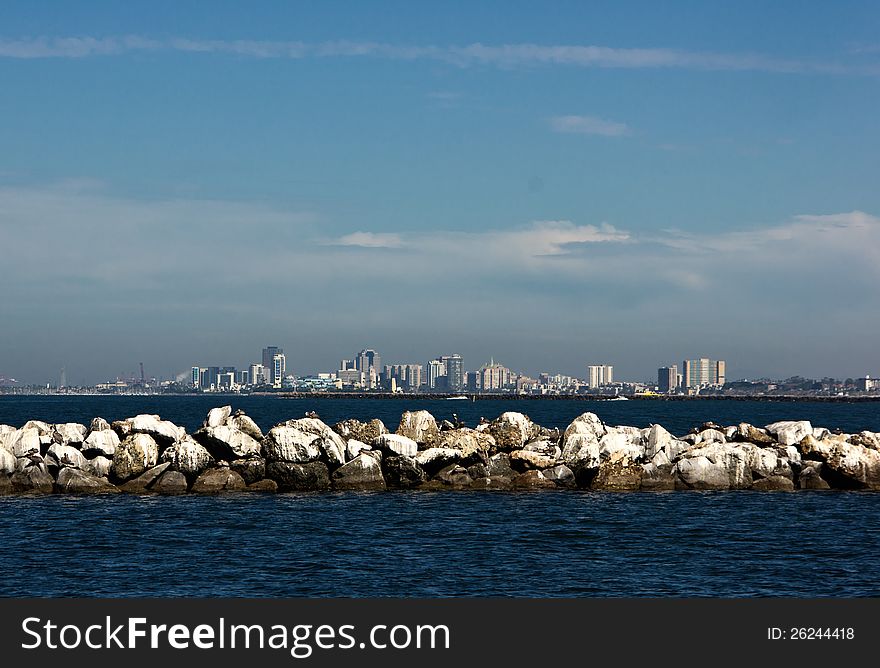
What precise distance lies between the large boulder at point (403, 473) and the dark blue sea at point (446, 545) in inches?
57.4

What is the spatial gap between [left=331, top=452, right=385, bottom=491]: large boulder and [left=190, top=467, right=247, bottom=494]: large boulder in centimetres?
338

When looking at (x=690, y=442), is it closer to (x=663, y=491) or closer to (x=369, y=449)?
(x=663, y=491)

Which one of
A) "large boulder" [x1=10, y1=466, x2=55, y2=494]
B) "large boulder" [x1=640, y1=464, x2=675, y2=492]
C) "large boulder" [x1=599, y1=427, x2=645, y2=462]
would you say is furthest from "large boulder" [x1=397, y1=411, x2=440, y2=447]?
"large boulder" [x1=10, y1=466, x2=55, y2=494]

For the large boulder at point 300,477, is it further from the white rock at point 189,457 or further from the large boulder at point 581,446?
the large boulder at point 581,446

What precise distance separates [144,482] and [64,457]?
3227mm

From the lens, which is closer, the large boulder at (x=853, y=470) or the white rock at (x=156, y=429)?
the large boulder at (x=853, y=470)

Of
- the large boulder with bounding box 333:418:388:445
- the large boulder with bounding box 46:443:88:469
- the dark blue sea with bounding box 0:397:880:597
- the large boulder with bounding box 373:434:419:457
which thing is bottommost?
the dark blue sea with bounding box 0:397:880:597

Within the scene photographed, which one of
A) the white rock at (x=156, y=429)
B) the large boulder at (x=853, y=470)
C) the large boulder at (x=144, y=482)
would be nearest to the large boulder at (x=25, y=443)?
the white rock at (x=156, y=429)

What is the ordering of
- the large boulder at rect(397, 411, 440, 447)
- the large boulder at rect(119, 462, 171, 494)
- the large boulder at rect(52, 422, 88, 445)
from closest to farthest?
1. the large boulder at rect(119, 462, 171, 494)
2. the large boulder at rect(52, 422, 88, 445)
3. the large boulder at rect(397, 411, 440, 447)

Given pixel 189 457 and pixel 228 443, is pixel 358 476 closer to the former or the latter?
pixel 228 443

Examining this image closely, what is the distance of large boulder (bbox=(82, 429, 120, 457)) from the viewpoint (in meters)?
41.3

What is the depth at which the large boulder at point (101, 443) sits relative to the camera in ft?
136

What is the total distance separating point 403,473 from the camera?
41281mm

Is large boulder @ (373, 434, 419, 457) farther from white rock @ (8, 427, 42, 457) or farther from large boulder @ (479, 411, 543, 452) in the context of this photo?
white rock @ (8, 427, 42, 457)
